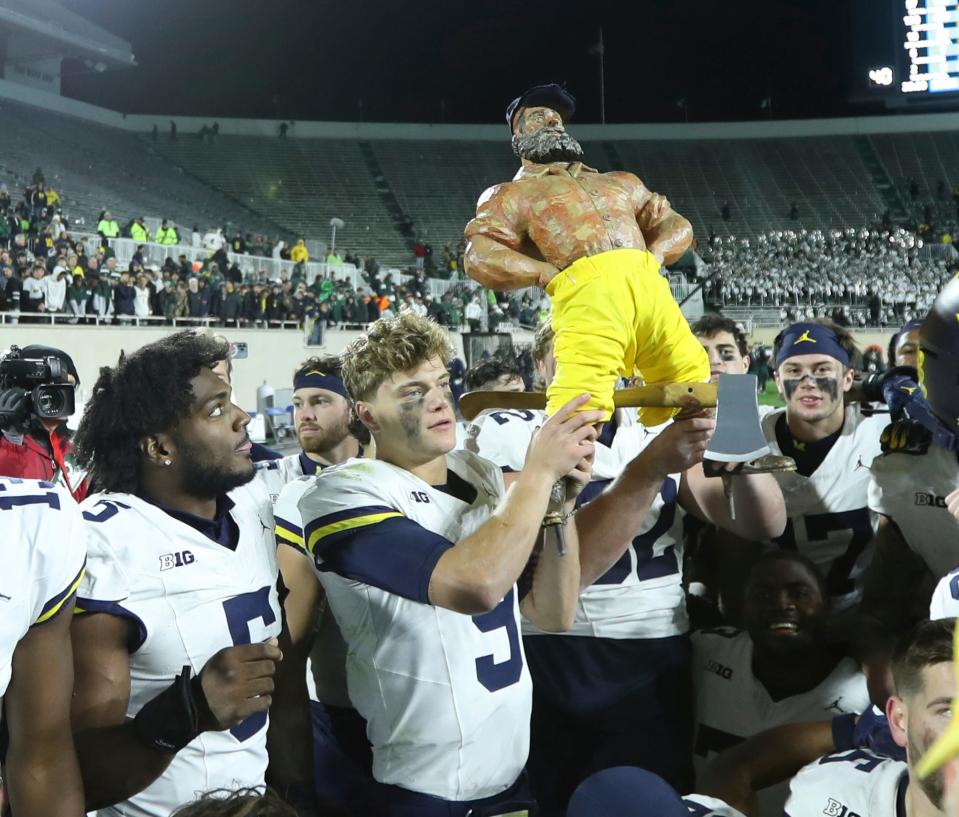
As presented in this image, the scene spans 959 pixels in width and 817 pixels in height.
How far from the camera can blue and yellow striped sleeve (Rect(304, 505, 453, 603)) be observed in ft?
6.07

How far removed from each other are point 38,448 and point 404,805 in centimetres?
194

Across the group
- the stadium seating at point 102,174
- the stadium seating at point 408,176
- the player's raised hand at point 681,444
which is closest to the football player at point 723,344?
the player's raised hand at point 681,444

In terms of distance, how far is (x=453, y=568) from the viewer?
5.89 ft

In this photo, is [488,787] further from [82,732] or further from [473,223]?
[473,223]

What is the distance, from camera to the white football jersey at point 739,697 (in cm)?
276

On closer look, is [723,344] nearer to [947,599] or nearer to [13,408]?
[947,599]

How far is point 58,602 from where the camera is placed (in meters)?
1.65

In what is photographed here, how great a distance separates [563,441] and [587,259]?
419 mm

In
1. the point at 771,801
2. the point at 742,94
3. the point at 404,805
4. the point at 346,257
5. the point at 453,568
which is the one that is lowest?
the point at 771,801

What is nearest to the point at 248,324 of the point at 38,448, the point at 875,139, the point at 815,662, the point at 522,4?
the point at 38,448

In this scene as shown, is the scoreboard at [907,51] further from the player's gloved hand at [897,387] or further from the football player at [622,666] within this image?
the football player at [622,666]

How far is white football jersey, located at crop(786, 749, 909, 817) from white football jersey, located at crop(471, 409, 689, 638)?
76cm

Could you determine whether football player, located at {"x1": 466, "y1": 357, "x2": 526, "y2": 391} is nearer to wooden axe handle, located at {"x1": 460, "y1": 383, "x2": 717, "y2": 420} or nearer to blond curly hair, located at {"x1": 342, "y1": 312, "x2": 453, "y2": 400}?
blond curly hair, located at {"x1": 342, "y1": 312, "x2": 453, "y2": 400}

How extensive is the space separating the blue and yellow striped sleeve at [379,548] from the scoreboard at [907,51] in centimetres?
1070
